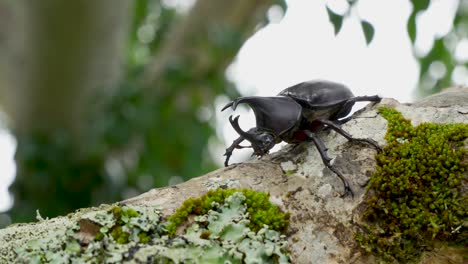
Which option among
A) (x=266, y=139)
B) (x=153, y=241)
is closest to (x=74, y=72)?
(x=266, y=139)

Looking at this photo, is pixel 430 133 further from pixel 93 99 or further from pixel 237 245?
pixel 93 99

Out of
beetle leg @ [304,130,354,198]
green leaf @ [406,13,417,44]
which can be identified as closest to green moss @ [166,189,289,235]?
beetle leg @ [304,130,354,198]

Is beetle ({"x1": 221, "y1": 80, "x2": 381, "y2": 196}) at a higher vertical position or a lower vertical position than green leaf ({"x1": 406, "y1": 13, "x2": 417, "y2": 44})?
lower

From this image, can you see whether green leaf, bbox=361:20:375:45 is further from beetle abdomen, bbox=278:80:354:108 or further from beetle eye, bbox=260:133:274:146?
beetle eye, bbox=260:133:274:146

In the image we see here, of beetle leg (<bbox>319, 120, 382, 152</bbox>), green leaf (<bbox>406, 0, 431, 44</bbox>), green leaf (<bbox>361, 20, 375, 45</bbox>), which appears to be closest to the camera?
beetle leg (<bbox>319, 120, 382, 152</bbox>)

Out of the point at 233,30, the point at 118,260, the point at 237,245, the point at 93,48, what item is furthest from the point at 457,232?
the point at 93,48

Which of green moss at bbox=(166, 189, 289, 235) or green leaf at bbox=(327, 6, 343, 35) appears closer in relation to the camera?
green moss at bbox=(166, 189, 289, 235)
